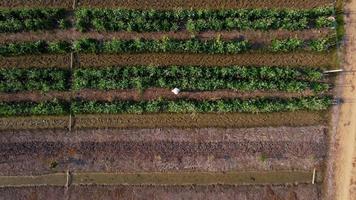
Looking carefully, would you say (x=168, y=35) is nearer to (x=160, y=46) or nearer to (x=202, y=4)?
(x=160, y=46)

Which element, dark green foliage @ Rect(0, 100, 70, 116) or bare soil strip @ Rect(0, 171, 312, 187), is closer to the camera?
dark green foliage @ Rect(0, 100, 70, 116)

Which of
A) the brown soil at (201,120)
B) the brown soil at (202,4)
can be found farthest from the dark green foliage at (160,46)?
the brown soil at (201,120)

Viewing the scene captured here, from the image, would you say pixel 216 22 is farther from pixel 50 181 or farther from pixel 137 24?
pixel 50 181

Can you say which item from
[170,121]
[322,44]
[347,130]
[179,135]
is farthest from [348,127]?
[170,121]

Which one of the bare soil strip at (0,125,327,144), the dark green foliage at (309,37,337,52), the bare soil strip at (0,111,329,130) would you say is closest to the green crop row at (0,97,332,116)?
the bare soil strip at (0,111,329,130)

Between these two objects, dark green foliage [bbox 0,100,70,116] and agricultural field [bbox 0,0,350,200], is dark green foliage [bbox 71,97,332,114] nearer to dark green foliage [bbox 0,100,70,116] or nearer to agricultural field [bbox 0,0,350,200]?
agricultural field [bbox 0,0,350,200]

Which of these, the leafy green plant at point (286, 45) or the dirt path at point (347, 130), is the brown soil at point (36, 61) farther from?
the dirt path at point (347, 130)
